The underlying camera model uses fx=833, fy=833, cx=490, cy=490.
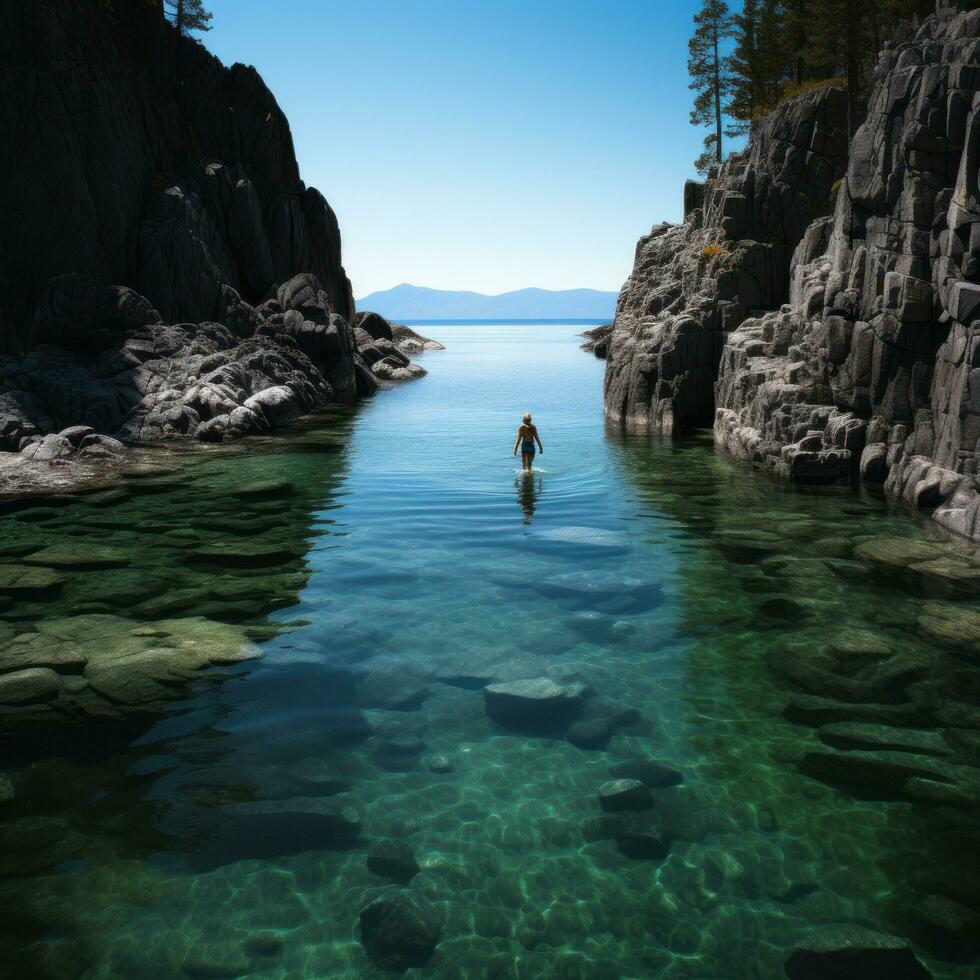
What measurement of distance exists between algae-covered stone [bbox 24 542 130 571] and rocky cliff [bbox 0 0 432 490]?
313 inches

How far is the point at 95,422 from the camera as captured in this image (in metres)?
32.5

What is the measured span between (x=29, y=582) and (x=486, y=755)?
10068 millimetres

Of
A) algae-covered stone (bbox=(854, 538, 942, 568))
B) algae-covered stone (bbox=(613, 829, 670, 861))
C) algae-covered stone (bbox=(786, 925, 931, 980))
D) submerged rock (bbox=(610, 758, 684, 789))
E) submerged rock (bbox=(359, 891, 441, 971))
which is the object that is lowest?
submerged rock (bbox=(359, 891, 441, 971))

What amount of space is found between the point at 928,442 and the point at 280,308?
41.4m

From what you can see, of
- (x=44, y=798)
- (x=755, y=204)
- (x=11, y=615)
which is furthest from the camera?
(x=755, y=204)

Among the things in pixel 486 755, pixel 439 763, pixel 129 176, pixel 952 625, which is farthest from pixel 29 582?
pixel 129 176

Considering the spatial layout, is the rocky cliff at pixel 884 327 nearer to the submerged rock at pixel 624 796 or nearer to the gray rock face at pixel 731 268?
the gray rock face at pixel 731 268

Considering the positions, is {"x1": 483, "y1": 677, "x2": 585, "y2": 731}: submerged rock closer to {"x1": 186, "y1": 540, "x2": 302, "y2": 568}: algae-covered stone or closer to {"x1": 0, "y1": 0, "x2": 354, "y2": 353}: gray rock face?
{"x1": 186, "y1": 540, "x2": 302, "y2": 568}: algae-covered stone

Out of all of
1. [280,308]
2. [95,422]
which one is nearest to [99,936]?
[95,422]

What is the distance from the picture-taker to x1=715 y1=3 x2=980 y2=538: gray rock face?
19.1 meters

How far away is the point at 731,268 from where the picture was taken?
3528cm

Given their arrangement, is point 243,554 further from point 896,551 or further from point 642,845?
point 896,551

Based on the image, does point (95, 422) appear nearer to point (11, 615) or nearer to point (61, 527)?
point (61, 527)

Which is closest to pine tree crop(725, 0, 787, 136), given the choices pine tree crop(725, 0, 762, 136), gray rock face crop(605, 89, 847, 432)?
pine tree crop(725, 0, 762, 136)
